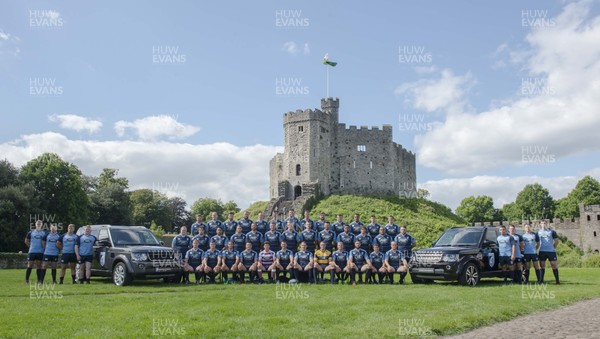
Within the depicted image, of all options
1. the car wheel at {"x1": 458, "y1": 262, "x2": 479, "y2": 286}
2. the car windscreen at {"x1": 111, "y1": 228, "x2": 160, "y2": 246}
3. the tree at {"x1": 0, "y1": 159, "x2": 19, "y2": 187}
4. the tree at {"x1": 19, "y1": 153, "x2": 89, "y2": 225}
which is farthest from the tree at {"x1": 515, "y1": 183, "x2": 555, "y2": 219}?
the car windscreen at {"x1": 111, "y1": 228, "x2": 160, "y2": 246}

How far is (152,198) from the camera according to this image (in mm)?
92625

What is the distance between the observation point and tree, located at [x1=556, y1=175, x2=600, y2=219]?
8275cm

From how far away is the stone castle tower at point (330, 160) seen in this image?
218 feet

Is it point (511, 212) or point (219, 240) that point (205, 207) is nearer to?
point (511, 212)

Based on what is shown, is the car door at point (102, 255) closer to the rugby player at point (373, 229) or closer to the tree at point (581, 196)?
the rugby player at point (373, 229)

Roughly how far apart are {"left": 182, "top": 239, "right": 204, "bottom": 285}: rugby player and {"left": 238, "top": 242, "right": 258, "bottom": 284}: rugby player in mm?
1324

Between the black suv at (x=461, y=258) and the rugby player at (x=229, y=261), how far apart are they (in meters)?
5.83

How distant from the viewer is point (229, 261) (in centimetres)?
1809

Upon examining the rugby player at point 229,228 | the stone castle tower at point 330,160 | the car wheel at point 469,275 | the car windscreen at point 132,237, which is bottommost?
the car wheel at point 469,275

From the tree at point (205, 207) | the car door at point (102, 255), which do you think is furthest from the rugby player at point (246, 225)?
the tree at point (205, 207)

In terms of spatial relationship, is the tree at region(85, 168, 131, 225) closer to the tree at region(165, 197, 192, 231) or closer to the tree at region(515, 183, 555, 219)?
the tree at region(165, 197, 192, 231)

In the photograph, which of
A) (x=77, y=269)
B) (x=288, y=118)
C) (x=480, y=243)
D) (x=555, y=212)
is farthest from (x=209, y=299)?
(x=555, y=212)

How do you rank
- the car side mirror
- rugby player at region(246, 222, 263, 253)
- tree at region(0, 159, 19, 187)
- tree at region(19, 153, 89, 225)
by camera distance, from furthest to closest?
1. tree at region(19, 153, 89, 225)
2. tree at region(0, 159, 19, 187)
3. rugby player at region(246, 222, 263, 253)
4. the car side mirror

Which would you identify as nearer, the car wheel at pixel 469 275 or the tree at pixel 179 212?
the car wheel at pixel 469 275
